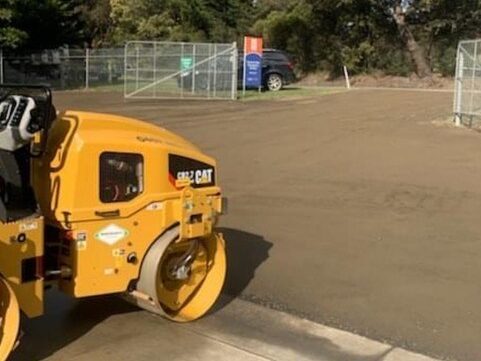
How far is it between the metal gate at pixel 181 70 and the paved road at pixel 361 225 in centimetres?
1090

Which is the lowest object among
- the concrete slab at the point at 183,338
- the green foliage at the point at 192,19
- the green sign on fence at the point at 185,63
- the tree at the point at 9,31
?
the concrete slab at the point at 183,338

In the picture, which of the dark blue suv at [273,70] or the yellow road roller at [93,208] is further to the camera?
the dark blue suv at [273,70]

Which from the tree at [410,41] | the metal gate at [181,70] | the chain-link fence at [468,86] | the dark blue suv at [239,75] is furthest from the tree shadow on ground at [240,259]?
the tree at [410,41]

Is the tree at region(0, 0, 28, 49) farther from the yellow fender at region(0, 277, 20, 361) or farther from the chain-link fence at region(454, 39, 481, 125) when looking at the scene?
the yellow fender at region(0, 277, 20, 361)

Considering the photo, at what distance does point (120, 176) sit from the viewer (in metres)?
5.08

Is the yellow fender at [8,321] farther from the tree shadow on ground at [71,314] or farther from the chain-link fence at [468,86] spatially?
the chain-link fence at [468,86]

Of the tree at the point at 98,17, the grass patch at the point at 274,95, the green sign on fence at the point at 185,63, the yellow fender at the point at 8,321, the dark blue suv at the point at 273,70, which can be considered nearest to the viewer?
the yellow fender at the point at 8,321

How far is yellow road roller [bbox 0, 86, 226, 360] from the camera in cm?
462

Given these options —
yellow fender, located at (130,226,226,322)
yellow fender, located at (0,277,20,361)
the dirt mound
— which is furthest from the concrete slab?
the dirt mound

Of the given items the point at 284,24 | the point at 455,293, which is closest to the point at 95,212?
the point at 455,293

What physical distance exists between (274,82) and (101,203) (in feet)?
101

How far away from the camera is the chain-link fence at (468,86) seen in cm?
1919

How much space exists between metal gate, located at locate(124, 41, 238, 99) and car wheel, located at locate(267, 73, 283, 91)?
16.0 feet

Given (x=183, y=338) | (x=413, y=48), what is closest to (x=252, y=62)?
(x=413, y=48)
